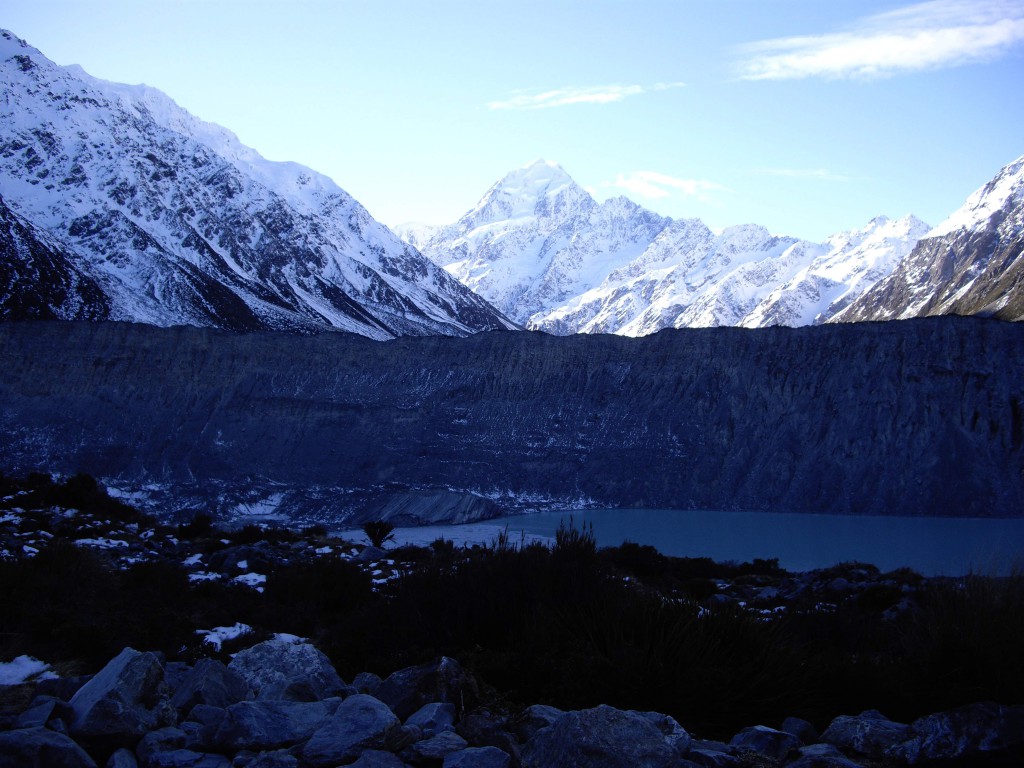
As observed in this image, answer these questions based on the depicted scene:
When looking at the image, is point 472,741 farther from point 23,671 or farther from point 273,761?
point 23,671

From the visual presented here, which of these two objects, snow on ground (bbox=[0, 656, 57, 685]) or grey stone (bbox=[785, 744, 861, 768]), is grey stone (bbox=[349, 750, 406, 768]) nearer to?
grey stone (bbox=[785, 744, 861, 768])

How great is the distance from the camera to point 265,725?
491 centimetres

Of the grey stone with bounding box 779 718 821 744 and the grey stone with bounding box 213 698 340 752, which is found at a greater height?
A: the grey stone with bounding box 779 718 821 744

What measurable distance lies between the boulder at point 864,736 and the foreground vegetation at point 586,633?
69 cm

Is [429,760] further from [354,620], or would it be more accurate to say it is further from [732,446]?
[732,446]

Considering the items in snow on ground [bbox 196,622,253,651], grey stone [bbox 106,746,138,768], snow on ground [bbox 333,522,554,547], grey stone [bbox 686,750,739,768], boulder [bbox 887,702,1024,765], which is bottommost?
snow on ground [bbox 333,522,554,547]

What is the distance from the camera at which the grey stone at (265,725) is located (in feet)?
15.7

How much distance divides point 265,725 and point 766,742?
264 cm

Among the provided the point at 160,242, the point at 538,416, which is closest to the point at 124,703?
the point at 538,416

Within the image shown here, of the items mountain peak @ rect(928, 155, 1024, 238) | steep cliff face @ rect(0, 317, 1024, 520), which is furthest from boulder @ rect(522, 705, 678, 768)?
mountain peak @ rect(928, 155, 1024, 238)

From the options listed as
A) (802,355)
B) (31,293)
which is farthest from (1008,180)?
(31,293)

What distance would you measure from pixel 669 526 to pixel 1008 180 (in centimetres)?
16100

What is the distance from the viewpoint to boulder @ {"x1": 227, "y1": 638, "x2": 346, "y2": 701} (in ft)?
19.5

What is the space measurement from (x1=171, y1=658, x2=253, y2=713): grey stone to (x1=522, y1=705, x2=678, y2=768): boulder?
6.70 feet
